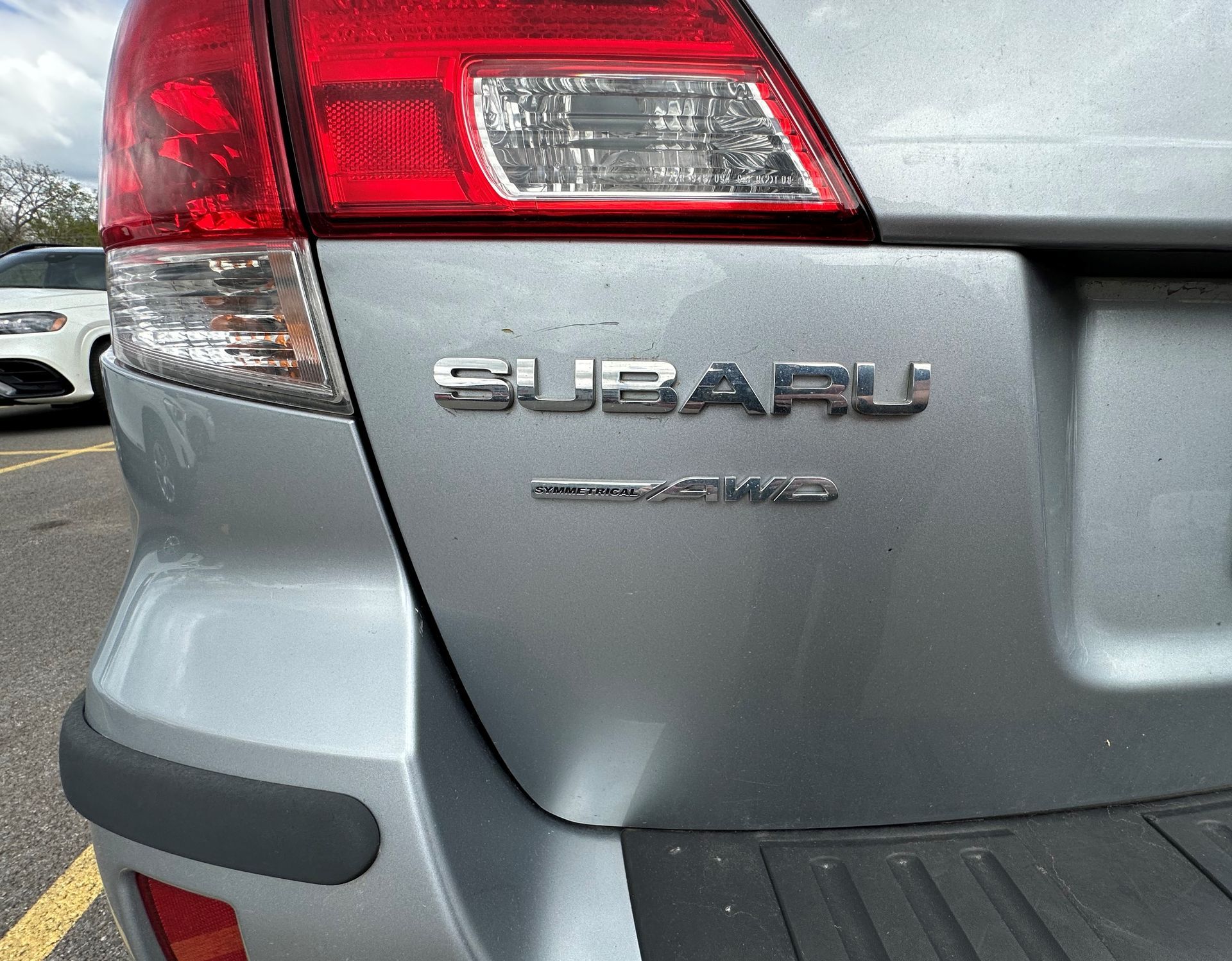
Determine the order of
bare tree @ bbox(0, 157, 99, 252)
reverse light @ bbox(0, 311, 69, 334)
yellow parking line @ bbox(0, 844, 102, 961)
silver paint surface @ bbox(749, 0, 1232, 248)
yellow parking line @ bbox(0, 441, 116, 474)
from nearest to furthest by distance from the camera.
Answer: silver paint surface @ bbox(749, 0, 1232, 248) < yellow parking line @ bbox(0, 844, 102, 961) < yellow parking line @ bbox(0, 441, 116, 474) < reverse light @ bbox(0, 311, 69, 334) < bare tree @ bbox(0, 157, 99, 252)

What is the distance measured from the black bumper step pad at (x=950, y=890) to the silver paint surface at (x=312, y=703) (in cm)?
9

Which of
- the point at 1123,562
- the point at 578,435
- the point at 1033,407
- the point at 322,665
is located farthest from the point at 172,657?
the point at 1123,562

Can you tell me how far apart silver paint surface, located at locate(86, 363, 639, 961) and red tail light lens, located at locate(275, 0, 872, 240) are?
0.70 ft

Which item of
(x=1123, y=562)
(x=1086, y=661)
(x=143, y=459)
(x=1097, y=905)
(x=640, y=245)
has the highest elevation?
(x=640, y=245)

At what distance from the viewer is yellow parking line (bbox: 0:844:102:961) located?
1.52 metres

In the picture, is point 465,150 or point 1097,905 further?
point 1097,905

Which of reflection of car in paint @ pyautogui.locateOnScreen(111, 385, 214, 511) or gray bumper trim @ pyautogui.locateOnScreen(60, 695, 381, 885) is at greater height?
reflection of car in paint @ pyautogui.locateOnScreen(111, 385, 214, 511)

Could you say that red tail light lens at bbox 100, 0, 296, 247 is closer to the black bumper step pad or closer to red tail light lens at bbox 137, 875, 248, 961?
red tail light lens at bbox 137, 875, 248, 961

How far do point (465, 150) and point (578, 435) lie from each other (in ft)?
0.95

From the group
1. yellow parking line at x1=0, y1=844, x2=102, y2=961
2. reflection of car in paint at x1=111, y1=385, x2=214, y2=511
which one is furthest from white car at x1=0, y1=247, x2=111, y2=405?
reflection of car in paint at x1=111, y1=385, x2=214, y2=511

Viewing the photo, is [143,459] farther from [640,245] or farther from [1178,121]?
[1178,121]

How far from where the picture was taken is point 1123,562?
859 millimetres

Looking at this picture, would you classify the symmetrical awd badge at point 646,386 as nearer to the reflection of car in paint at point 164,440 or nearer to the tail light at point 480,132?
the tail light at point 480,132

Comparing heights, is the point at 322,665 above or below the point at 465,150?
below
